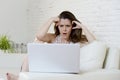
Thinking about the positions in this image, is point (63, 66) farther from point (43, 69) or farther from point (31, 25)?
point (31, 25)

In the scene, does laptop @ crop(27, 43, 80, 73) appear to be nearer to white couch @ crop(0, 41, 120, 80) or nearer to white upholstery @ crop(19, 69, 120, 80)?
white upholstery @ crop(19, 69, 120, 80)

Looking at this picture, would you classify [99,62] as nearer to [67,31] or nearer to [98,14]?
[67,31]

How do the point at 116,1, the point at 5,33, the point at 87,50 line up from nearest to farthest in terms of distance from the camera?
the point at 87,50, the point at 116,1, the point at 5,33

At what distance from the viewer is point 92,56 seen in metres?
2.80

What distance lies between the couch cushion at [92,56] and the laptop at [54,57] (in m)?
0.48

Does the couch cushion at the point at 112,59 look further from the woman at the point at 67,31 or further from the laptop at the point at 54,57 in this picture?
the laptop at the point at 54,57

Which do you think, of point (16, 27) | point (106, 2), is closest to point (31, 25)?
point (16, 27)

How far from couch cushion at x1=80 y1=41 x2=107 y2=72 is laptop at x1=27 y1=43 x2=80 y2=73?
0.48 meters

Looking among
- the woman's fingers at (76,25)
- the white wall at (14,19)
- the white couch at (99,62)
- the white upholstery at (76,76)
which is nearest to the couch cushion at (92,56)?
the white couch at (99,62)

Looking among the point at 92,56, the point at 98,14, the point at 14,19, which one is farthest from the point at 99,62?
the point at 14,19

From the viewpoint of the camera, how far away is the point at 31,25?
17.8 feet

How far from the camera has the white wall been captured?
17.5ft

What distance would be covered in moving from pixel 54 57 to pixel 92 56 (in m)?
0.68

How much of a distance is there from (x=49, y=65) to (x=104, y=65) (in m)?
0.85
